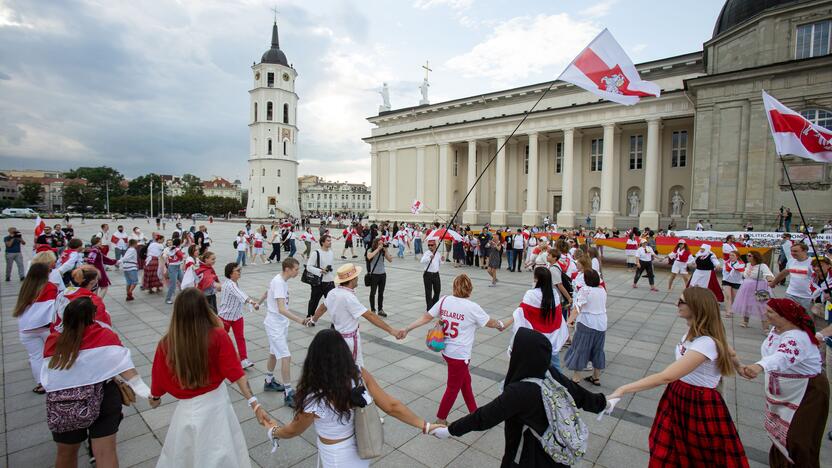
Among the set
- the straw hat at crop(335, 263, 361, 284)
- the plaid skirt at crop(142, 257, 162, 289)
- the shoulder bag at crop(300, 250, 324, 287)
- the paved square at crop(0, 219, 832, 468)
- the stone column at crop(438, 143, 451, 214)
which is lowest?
the paved square at crop(0, 219, 832, 468)

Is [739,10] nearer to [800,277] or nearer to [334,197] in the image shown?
[800,277]

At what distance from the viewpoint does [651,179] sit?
32.1 m

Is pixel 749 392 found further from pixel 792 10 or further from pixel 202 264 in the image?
pixel 792 10

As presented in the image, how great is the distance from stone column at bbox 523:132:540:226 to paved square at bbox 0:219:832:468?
91.9 ft

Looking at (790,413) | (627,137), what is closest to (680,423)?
(790,413)

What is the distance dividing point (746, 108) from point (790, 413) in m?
30.4

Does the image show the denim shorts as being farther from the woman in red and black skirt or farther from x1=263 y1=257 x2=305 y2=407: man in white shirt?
the woman in red and black skirt

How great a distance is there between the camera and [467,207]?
1783 inches

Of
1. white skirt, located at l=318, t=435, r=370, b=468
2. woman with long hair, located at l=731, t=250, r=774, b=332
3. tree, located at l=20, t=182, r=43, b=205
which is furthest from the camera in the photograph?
tree, located at l=20, t=182, r=43, b=205

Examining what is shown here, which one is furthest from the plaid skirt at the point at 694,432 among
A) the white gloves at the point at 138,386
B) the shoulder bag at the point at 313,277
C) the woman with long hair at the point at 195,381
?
the shoulder bag at the point at 313,277

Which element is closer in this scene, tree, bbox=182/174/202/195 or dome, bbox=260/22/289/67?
dome, bbox=260/22/289/67

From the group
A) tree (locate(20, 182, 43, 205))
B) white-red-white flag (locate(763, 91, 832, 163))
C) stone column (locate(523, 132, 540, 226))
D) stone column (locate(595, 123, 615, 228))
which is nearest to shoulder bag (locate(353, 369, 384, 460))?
white-red-white flag (locate(763, 91, 832, 163))

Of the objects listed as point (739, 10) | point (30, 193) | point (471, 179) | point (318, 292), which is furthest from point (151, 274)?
point (30, 193)

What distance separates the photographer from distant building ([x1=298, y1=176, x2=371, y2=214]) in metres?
146
